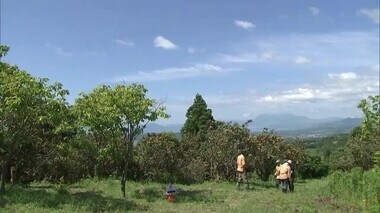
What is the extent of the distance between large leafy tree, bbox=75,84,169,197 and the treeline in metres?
0.03

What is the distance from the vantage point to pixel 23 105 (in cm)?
1416

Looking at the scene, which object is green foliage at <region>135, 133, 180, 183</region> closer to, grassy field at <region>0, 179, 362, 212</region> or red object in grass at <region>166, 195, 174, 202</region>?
grassy field at <region>0, 179, 362, 212</region>

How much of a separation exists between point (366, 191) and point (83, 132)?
10.0m

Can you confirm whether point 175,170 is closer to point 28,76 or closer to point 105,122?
point 105,122

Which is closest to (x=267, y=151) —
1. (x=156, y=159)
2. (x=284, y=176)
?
(x=284, y=176)

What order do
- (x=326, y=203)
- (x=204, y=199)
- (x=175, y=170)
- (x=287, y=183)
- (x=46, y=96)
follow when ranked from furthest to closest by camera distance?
1. (x=175, y=170)
2. (x=287, y=183)
3. (x=204, y=199)
4. (x=326, y=203)
5. (x=46, y=96)

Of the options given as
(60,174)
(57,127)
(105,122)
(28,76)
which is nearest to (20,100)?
(28,76)

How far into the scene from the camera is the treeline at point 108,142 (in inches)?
586

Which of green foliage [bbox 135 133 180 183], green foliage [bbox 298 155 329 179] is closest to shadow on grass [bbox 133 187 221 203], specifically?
green foliage [bbox 135 133 180 183]

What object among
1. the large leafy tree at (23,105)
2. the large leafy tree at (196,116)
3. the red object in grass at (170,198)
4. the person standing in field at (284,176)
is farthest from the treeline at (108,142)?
the large leafy tree at (196,116)

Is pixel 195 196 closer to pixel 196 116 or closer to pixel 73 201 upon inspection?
pixel 73 201

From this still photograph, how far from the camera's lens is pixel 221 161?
25281 mm

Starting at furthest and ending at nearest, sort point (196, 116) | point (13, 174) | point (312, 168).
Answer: point (196, 116) < point (312, 168) < point (13, 174)

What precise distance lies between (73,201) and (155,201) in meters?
2.94
